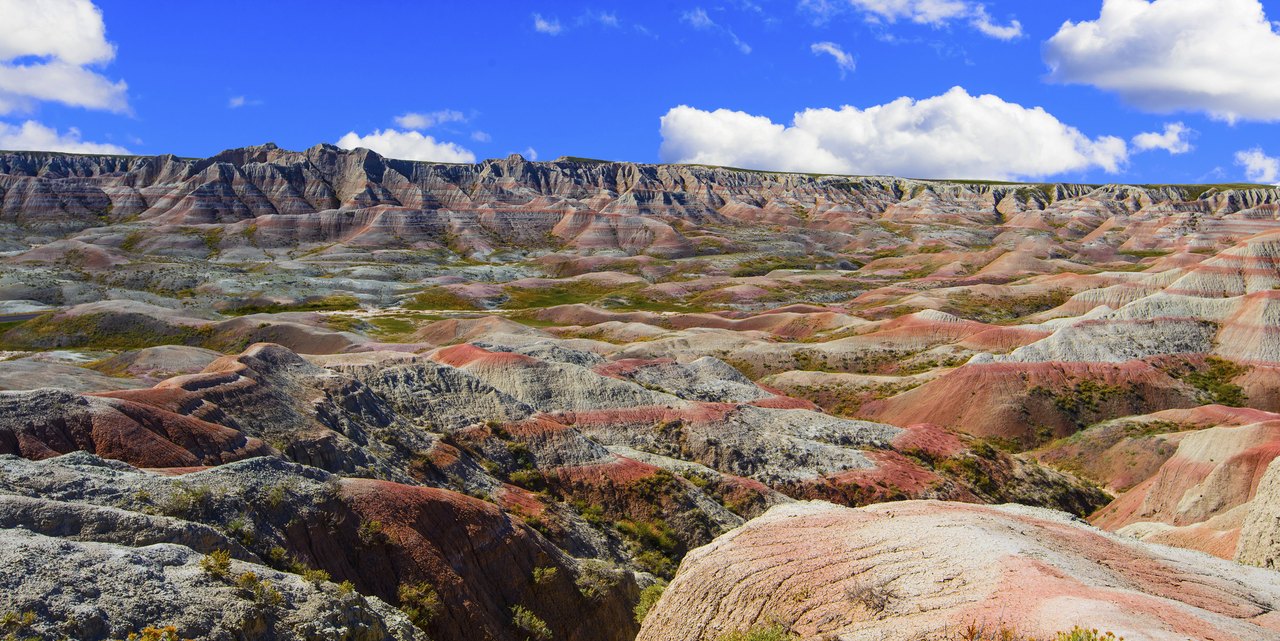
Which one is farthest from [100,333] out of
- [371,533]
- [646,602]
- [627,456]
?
[646,602]

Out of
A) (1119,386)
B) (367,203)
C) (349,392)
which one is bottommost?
(1119,386)

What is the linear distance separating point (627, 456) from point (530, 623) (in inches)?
719

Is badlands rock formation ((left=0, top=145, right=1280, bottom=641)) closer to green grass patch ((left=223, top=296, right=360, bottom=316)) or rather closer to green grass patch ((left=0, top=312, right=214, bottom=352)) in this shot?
green grass patch ((left=0, top=312, right=214, bottom=352))

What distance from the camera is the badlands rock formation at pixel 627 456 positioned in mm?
16109

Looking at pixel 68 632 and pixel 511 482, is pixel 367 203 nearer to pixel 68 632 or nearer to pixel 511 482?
pixel 511 482

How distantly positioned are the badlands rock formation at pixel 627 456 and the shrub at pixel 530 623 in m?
0.05

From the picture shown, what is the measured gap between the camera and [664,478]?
37.3 meters

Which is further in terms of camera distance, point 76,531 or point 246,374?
point 246,374

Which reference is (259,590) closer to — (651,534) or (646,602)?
(646,602)

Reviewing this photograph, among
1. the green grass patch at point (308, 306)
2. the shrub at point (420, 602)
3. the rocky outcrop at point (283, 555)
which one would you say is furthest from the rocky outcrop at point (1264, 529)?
the green grass patch at point (308, 306)

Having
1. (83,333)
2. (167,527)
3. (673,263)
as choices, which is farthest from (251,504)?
(673,263)

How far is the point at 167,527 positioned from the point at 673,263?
148084 mm

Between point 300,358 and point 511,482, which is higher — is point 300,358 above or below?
above

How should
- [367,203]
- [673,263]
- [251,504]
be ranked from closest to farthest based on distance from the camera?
[251,504], [673,263], [367,203]
